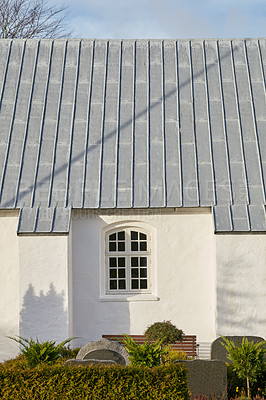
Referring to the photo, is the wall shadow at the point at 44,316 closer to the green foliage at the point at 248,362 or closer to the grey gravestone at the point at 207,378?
the grey gravestone at the point at 207,378

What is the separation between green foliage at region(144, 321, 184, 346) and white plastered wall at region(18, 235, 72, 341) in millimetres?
2046

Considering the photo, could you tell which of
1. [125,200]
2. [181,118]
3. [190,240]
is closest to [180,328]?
[190,240]

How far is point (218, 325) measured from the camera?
14453 mm

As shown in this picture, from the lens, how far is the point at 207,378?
413 inches

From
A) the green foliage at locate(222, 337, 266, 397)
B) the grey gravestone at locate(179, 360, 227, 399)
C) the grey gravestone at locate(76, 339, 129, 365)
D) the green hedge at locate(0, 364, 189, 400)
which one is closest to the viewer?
the green hedge at locate(0, 364, 189, 400)

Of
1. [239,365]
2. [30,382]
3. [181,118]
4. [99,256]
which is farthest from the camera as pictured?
[181,118]

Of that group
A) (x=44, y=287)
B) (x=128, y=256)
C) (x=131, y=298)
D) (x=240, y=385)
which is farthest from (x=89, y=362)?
(x=128, y=256)

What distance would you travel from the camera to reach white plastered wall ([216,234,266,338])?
47.5ft

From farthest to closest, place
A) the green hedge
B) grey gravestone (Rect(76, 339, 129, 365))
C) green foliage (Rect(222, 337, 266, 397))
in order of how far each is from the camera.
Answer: grey gravestone (Rect(76, 339, 129, 365)) < green foliage (Rect(222, 337, 266, 397)) < the green hedge

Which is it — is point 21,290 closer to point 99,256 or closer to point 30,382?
point 99,256

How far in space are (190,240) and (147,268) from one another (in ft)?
4.32

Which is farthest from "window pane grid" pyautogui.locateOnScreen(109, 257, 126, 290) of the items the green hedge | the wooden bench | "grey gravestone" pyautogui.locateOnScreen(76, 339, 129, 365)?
the green hedge

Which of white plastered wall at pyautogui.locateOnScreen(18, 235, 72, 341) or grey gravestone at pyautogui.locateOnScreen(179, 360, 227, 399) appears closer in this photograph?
grey gravestone at pyautogui.locateOnScreen(179, 360, 227, 399)

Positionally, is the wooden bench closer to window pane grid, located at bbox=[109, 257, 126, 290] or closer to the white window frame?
the white window frame
